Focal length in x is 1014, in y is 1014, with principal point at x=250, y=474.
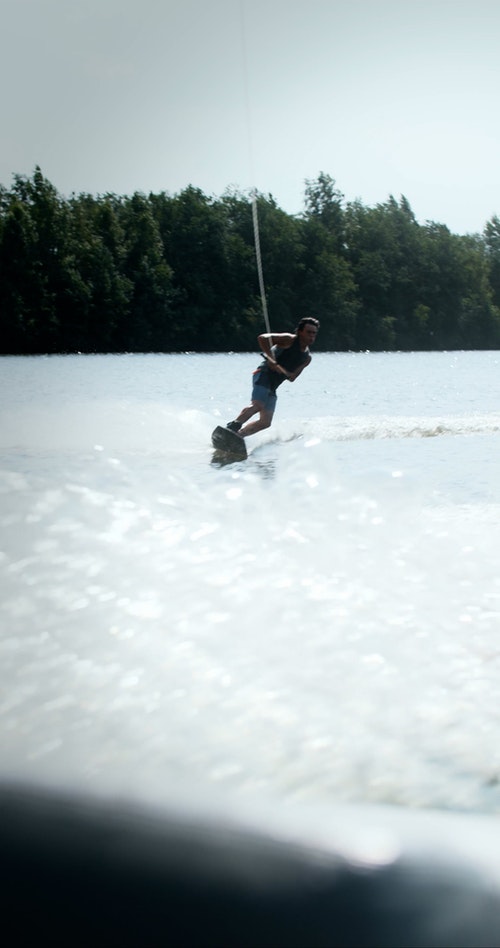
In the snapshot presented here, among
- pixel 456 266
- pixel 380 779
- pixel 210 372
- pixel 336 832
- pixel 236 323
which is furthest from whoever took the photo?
pixel 456 266

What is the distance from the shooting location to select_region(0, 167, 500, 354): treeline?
154 feet

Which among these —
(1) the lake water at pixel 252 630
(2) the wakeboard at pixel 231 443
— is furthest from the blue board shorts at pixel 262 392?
(1) the lake water at pixel 252 630

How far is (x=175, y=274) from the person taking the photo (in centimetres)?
5225

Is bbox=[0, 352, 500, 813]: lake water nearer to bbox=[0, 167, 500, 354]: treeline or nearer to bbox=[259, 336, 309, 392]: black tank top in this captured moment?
bbox=[259, 336, 309, 392]: black tank top

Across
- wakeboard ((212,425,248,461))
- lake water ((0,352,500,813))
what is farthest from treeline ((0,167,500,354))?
lake water ((0,352,500,813))

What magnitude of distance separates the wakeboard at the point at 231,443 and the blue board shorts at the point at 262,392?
421 mm

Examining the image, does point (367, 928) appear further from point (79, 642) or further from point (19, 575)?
point (19, 575)

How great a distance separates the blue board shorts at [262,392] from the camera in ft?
32.7

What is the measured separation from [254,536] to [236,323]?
46162 millimetres

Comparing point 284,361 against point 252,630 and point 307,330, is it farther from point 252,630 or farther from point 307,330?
point 252,630

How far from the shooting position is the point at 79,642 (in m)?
3.63

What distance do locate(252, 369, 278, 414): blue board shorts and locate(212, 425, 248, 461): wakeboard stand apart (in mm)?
421

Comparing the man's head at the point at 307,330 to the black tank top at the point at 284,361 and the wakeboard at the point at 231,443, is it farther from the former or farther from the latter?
the wakeboard at the point at 231,443

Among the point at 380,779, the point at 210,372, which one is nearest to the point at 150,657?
the point at 380,779
